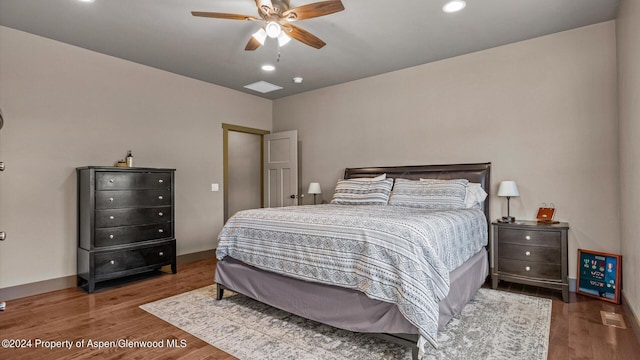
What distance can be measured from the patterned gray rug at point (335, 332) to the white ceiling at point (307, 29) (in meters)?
2.48

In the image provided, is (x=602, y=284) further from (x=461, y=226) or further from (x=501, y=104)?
(x=501, y=104)

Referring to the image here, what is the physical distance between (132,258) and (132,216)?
0.50 meters

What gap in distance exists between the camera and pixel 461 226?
2.88 m

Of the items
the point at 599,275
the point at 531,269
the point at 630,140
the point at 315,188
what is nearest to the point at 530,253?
the point at 531,269

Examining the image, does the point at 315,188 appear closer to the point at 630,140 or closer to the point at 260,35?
the point at 260,35

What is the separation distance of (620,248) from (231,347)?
12.3 ft

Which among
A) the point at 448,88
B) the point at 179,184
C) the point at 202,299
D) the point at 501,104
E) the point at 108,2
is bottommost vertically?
the point at 202,299

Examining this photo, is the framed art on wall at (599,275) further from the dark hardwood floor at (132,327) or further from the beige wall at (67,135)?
the beige wall at (67,135)

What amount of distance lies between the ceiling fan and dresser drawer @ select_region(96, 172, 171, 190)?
222 cm

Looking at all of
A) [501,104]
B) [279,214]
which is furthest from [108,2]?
[501,104]

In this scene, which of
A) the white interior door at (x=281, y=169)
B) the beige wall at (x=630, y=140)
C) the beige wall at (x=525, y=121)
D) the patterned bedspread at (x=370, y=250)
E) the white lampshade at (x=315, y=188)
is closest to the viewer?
the patterned bedspread at (x=370, y=250)

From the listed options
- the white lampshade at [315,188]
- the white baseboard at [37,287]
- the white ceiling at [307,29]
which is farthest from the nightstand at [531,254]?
the white baseboard at [37,287]

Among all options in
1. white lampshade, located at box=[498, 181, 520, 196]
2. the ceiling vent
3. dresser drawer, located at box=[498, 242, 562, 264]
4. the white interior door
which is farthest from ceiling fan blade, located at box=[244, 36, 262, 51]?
dresser drawer, located at box=[498, 242, 562, 264]

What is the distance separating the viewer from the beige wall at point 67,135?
3475 mm
